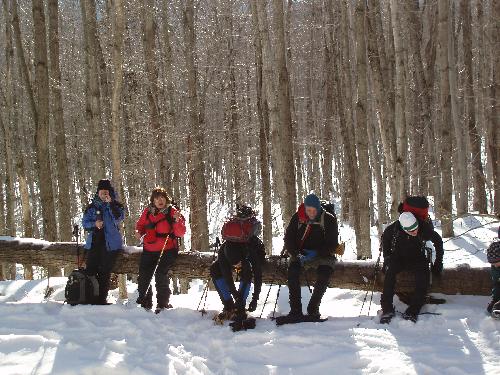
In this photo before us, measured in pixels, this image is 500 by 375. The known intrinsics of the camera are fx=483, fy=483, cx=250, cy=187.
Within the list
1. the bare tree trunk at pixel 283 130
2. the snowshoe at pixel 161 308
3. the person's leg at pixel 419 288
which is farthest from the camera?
the bare tree trunk at pixel 283 130

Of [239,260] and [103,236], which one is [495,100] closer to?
[239,260]

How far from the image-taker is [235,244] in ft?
19.1

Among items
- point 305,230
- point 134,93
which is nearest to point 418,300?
point 305,230

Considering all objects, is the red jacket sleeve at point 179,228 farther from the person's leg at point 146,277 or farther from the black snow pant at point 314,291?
the black snow pant at point 314,291

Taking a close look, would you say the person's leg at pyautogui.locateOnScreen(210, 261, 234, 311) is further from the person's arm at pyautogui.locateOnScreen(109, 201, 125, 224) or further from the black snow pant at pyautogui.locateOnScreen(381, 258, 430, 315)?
the black snow pant at pyautogui.locateOnScreen(381, 258, 430, 315)

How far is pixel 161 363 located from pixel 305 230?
2342mm

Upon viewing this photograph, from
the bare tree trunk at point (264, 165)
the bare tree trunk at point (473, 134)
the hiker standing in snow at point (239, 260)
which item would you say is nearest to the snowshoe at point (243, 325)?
the hiker standing in snow at point (239, 260)

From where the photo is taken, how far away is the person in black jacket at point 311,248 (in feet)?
18.3

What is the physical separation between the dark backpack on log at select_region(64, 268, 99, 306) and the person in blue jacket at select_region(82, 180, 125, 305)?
0.47 feet

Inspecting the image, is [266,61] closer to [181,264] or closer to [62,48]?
[181,264]

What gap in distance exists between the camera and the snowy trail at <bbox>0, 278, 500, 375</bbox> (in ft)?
14.1

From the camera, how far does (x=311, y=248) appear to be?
→ 5.93 metres

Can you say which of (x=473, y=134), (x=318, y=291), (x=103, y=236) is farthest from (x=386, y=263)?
(x=473, y=134)

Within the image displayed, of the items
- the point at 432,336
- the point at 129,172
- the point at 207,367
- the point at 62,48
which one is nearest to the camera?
the point at 207,367
